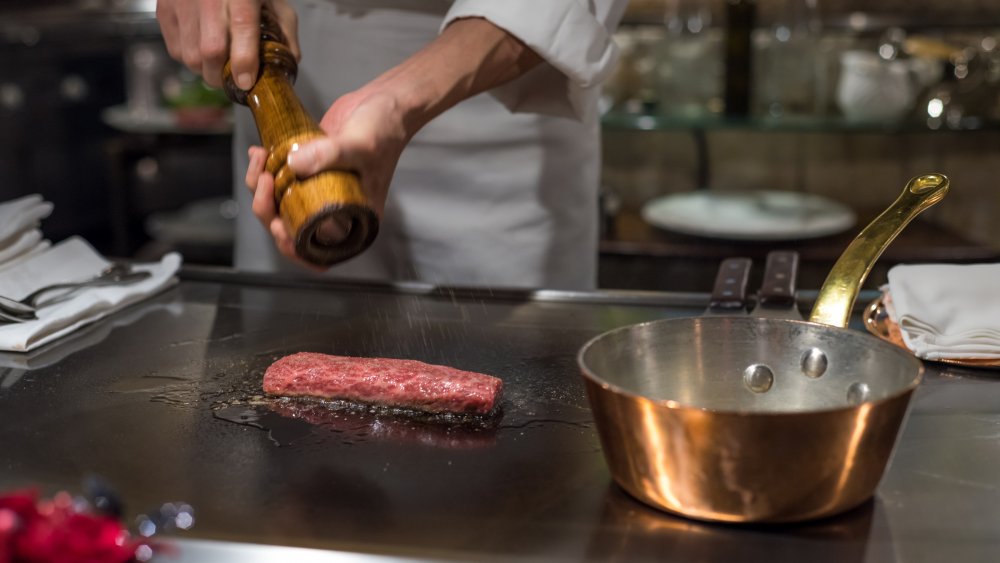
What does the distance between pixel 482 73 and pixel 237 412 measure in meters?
0.46

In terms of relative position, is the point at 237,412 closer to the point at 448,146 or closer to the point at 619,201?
the point at 448,146

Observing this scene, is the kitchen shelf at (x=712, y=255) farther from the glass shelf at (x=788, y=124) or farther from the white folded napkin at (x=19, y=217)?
the white folded napkin at (x=19, y=217)

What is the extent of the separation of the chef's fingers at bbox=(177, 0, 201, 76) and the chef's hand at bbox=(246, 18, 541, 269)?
21 centimetres

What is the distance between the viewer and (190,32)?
3.97 feet

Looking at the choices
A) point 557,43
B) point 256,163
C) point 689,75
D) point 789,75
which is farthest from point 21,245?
point 789,75

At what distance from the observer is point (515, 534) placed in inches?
28.7

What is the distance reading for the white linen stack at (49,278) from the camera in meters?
1.16

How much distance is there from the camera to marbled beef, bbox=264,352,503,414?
0.94 metres

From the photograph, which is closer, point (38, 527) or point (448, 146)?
point (38, 527)

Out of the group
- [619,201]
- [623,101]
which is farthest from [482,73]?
[619,201]

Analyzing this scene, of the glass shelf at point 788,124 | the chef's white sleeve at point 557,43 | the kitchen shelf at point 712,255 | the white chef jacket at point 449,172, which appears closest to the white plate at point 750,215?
the kitchen shelf at point 712,255

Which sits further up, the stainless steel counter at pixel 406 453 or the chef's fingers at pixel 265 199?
the chef's fingers at pixel 265 199

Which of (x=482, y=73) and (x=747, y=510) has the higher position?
(x=482, y=73)

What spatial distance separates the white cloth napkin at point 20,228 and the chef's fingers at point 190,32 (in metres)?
0.26
